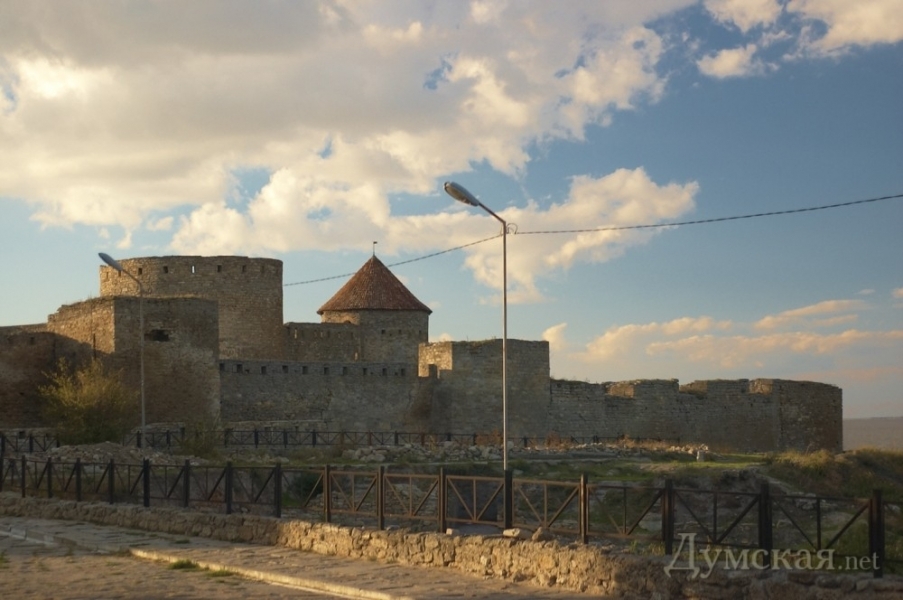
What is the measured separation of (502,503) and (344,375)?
17.8 m

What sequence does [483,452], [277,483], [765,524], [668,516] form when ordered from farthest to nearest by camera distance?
[483,452]
[277,483]
[668,516]
[765,524]

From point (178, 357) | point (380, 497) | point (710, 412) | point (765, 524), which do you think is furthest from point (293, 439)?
point (765, 524)

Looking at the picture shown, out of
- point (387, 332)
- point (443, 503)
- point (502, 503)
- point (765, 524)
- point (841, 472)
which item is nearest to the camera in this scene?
point (765, 524)

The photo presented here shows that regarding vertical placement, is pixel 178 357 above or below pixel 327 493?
above

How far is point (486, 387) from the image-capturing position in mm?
38469

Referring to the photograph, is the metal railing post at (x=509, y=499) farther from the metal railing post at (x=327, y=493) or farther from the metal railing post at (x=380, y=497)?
the metal railing post at (x=327, y=493)

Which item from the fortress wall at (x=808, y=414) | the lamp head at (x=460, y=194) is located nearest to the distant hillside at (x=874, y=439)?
the fortress wall at (x=808, y=414)

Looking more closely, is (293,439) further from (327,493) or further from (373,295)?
(327,493)

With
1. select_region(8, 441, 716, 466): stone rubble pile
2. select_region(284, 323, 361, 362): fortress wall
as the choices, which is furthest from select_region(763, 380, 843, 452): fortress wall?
select_region(284, 323, 361, 362): fortress wall

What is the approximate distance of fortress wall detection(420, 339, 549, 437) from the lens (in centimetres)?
3809

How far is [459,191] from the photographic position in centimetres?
1869

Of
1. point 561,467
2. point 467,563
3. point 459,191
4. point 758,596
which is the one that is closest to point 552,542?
point 467,563

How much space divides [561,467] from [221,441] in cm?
891

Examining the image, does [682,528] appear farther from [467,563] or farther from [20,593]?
[20,593]
